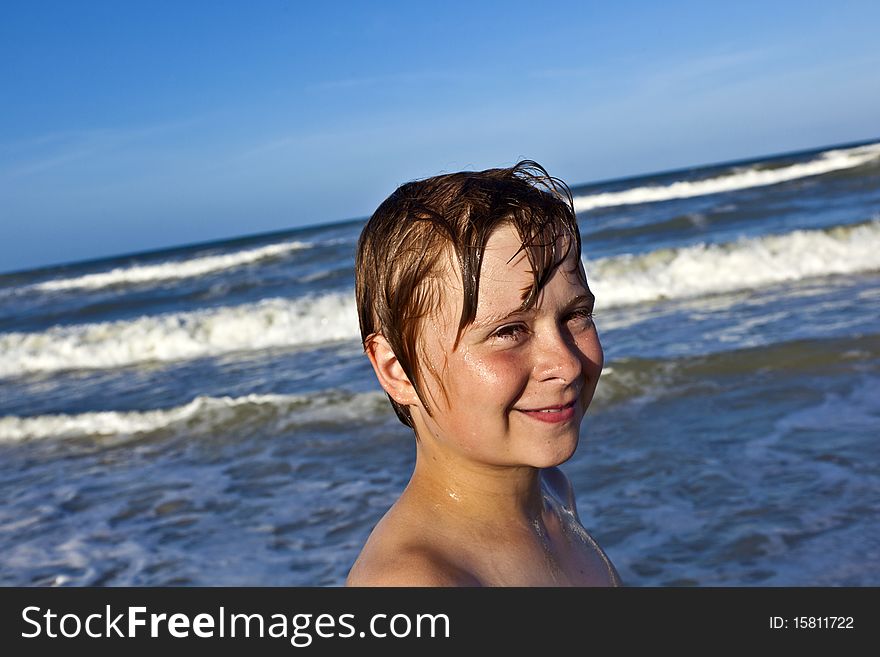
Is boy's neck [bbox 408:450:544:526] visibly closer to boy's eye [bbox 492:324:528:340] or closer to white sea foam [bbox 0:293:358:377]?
boy's eye [bbox 492:324:528:340]

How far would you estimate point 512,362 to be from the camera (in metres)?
1.71

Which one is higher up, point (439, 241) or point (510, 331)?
point (439, 241)

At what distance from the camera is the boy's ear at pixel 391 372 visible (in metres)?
1.84

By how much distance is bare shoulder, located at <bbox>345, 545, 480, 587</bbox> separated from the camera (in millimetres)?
1664

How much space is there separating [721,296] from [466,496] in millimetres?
11096

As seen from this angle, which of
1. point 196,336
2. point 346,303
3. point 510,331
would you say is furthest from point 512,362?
point 196,336

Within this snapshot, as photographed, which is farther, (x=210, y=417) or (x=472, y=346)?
(x=210, y=417)

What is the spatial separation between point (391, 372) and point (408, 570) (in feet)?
1.34

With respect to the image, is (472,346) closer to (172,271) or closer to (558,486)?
(558,486)

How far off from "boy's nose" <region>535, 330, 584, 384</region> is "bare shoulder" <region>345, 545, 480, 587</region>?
41 cm

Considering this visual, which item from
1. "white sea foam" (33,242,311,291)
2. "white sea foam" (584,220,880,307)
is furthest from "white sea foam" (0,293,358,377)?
"white sea foam" (33,242,311,291)

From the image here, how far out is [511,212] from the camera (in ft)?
5.61

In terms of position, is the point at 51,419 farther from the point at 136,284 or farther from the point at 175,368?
the point at 136,284
